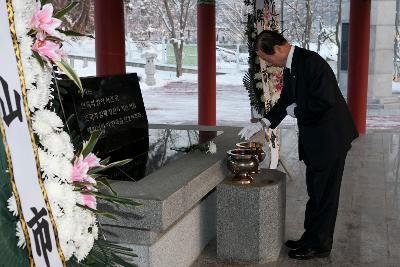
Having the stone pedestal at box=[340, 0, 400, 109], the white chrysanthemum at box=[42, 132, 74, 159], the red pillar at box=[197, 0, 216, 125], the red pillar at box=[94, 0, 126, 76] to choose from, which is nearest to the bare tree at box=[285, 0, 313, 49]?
the stone pedestal at box=[340, 0, 400, 109]

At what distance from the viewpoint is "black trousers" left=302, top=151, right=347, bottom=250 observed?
12.8ft

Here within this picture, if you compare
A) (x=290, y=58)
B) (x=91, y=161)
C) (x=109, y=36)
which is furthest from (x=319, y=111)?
(x=109, y=36)

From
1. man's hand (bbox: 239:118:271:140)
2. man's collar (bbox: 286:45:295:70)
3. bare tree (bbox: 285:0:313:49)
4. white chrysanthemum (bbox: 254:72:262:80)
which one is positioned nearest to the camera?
man's collar (bbox: 286:45:295:70)

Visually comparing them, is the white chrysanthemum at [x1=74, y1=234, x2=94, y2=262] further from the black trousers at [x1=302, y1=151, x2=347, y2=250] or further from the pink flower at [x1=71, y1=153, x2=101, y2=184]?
the black trousers at [x1=302, y1=151, x2=347, y2=250]

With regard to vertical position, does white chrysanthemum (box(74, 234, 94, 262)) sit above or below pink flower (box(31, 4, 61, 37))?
below

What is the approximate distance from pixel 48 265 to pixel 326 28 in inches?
792

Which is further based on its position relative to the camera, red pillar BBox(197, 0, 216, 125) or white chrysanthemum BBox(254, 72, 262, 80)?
red pillar BBox(197, 0, 216, 125)

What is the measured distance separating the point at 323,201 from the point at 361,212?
154 centimetres

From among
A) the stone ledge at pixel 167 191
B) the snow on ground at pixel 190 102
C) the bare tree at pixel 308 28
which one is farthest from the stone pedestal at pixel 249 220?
the bare tree at pixel 308 28

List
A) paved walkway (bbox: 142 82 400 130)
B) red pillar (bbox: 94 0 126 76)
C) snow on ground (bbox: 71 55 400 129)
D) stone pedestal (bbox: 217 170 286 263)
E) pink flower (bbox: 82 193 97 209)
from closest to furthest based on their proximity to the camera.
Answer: pink flower (bbox: 82 193 97 209) < stone pedestal (bbox: 217 170 286 263) < red pillar (bbox: 94 0 126 76) < paved walkway (bbox: 142 82 400 130) < snow on ground (bbox: 71 55 400 129)

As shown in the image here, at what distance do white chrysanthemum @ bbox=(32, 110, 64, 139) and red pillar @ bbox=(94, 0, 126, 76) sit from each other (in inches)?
265

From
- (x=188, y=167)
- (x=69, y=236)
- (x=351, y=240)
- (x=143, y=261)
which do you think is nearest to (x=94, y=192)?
(x=69, y=236)

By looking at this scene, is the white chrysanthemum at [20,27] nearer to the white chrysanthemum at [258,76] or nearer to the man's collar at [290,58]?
the man's collar at [290,58]

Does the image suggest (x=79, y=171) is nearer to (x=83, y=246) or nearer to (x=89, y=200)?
(x=89, y=200)
